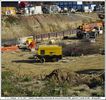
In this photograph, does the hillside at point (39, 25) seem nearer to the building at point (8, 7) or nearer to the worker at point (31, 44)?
the building at point (8, 7)

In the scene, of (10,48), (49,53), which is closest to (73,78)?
(49,53)

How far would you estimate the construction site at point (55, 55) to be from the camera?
1148cm

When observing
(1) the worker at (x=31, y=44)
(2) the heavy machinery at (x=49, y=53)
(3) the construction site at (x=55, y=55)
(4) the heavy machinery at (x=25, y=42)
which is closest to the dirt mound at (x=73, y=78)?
(3) the construction site at (x=55, y=55)

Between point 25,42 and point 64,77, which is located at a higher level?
point 25,42

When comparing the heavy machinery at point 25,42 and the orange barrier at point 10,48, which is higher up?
the heavy machinery at point 25,42

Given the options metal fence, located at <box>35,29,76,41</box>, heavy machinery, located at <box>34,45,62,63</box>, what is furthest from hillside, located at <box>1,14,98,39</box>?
heavy machinery, located at <box>34,45,62,63</box>

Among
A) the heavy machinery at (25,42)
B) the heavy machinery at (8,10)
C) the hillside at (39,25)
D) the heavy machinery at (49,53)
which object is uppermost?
the heavy machinery at (8,10)

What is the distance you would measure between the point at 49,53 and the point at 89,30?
1625mm

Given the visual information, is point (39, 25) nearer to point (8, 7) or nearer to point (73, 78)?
point (8, 7)

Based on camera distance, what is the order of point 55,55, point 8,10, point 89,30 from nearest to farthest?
point 8,10, point 55,55, point 89,30

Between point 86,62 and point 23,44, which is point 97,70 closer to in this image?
point 86,62

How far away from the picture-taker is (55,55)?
12.0 metres

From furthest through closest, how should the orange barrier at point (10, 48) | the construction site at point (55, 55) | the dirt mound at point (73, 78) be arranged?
1. the orange barrier at point (10, 48)
2. the dirt mound at point (73, 78)
3. the construction site at point (55, 55)

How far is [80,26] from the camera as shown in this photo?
487 inches
